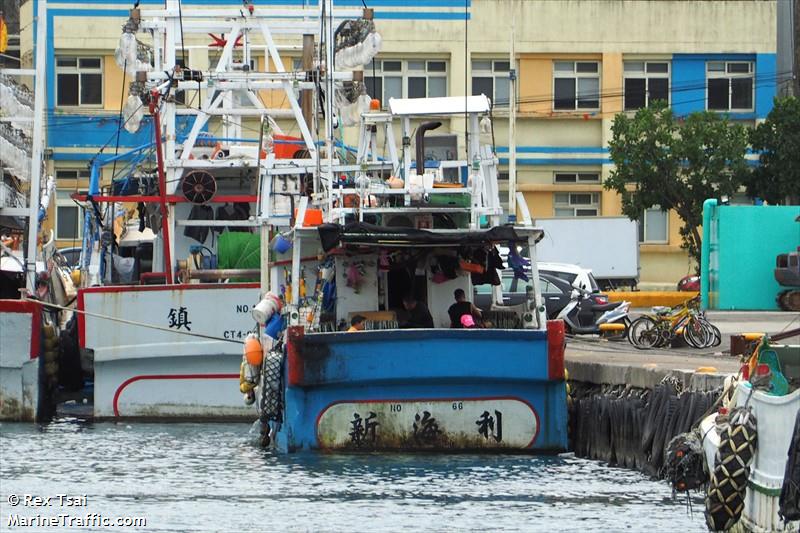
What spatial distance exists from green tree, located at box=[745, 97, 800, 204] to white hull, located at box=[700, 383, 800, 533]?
103 ft

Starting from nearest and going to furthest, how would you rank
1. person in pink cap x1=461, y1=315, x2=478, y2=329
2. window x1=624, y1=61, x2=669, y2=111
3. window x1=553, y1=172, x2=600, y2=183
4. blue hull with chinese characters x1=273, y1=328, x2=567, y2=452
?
blue hull with chinese characters x1=273, y1=328, x2=567, y2=452 < person in pink cap x1=461, y1=315, x2=478, y2=329 < window x1=553, y1=172, x2=600, y2=183 < window x1=624, y1=61, x2=669, y2=111

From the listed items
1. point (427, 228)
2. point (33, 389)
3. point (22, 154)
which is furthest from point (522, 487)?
point (22, 154)

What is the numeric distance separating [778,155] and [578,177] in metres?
6.95

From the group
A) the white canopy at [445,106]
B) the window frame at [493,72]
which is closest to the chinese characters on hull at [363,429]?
the white canopy at [445,106]

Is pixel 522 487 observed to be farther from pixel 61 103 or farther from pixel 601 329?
pixel 61 103

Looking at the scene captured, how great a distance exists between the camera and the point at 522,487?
634 inches

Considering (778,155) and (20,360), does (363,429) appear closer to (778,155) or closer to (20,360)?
(20,360)

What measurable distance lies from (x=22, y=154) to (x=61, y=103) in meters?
22.2

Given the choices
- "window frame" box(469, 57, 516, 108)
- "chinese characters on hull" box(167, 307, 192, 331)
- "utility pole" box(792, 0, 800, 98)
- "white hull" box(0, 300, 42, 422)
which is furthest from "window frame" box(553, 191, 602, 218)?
"white hull" box(0, 300, 42, 422)

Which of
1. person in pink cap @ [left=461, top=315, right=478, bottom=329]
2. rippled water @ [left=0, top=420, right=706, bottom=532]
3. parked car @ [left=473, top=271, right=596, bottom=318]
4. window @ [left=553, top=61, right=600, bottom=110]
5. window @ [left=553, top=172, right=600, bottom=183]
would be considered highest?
window @ [left=553, top=61, right=600, bottom=110]

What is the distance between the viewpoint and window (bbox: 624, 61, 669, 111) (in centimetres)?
4831

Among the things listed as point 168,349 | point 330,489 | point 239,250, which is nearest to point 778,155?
point 239,250

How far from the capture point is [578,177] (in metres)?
48.2

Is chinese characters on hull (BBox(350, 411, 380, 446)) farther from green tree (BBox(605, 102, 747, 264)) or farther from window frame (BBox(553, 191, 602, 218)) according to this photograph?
window frame (BBox(553, 191, 602, 218))
